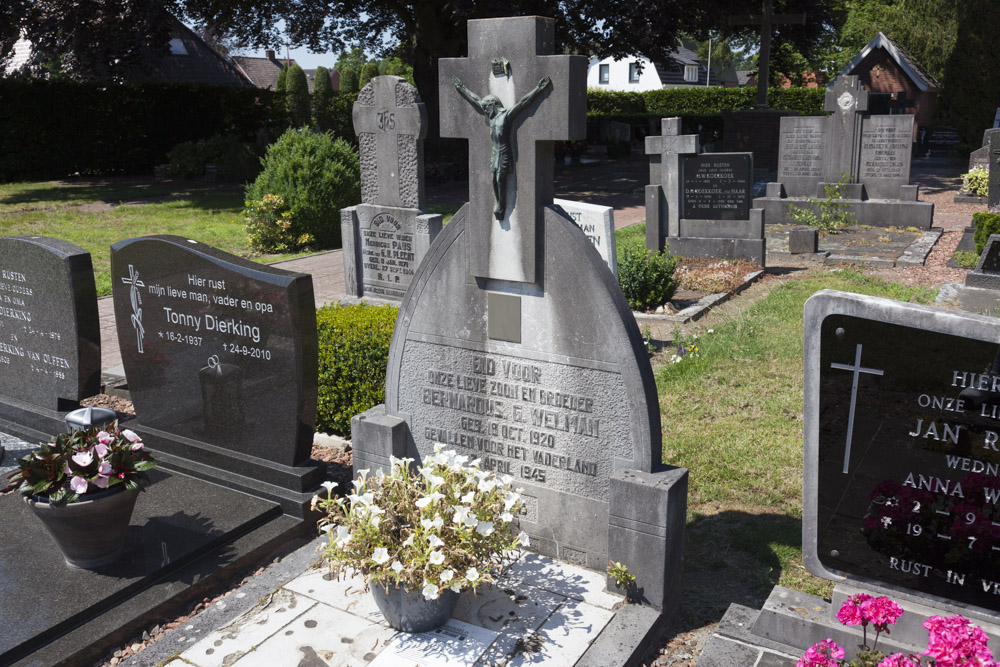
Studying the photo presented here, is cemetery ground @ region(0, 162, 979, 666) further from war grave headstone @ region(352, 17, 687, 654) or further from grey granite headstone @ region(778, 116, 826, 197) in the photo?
grey granite headstone @ region(778, 116, 826, 197)

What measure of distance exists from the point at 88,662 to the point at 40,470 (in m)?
1.05

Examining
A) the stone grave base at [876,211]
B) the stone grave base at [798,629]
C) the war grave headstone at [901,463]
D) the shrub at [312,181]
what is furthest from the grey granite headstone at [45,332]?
the stone grave base at [876,211]

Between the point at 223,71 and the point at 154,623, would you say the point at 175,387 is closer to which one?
the point at 154,623

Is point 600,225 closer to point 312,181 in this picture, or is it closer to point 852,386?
point 852,386

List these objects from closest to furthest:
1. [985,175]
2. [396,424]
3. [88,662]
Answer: [88,662]
[396,424]
[985,175]

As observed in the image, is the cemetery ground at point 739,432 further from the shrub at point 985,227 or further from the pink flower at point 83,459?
the pink flower at point 83,459

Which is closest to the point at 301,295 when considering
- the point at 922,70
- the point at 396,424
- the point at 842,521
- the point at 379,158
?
the point at 396,424

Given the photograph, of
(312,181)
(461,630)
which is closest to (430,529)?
(461,630)

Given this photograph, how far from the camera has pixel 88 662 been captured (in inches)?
162

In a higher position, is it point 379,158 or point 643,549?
point 379,158

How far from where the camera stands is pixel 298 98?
40.4 metres

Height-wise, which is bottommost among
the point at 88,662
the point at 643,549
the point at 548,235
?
the point at 88,662

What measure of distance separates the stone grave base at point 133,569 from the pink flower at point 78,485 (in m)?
0.52

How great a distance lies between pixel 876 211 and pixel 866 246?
275cm
